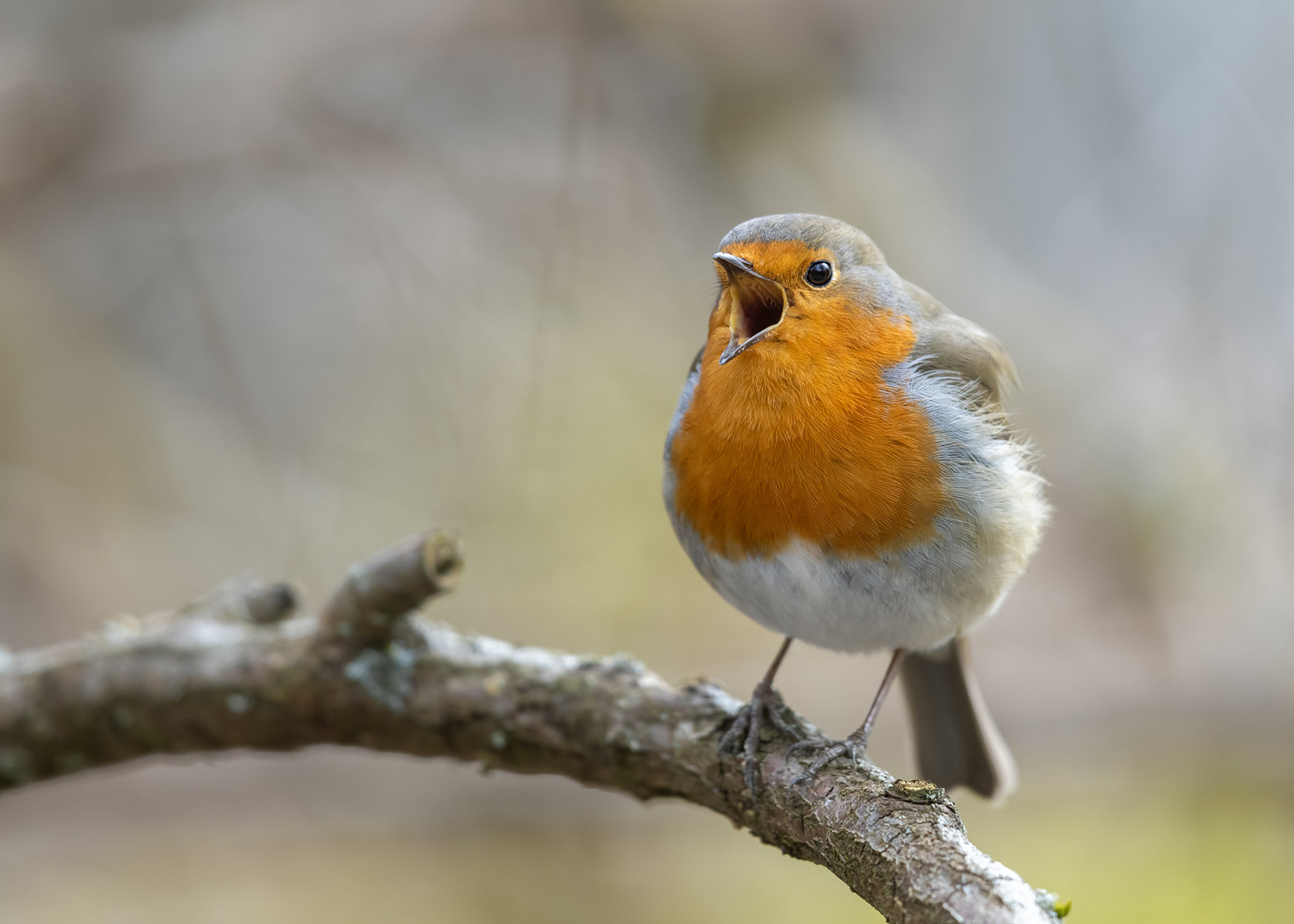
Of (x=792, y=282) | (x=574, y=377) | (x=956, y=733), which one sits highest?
(x=574, y=377)

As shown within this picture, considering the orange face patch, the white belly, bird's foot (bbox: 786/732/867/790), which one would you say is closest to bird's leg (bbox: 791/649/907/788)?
bird's foot (bbox: 786/732/867/790)

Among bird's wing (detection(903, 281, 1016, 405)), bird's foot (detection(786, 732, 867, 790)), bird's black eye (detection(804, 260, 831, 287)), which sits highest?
bird's wing (detection(903, 281, 1016, 405))

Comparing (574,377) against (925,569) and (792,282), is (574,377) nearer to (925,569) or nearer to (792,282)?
(792,282)

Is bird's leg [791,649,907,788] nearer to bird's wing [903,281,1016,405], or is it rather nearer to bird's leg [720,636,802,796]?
bird's leg [720,636,802,796]

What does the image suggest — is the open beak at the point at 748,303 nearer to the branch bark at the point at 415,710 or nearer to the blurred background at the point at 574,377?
the branch bark at the point at 415,710

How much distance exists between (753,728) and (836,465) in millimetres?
521

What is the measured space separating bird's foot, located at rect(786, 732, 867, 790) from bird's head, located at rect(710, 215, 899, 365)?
74 centimetres

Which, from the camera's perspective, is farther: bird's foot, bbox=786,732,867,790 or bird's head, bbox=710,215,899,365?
bird's head, bbox=710,215,899,365

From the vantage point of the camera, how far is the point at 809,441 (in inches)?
84.4

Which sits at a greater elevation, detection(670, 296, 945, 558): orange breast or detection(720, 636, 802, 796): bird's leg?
detection(670, 296, 945, 558): orange breast

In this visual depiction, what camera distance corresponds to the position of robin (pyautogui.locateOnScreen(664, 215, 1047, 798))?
2127 mm

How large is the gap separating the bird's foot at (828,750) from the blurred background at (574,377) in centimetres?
238

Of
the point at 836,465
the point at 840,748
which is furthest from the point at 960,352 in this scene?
the point at 840,748

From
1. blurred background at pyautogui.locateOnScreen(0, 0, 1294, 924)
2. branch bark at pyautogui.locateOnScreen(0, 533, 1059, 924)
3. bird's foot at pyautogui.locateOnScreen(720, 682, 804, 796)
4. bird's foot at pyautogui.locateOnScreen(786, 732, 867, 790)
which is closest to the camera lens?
branch bark at pyautogui.locateOnScreen(0, 533, 1059, 924)
